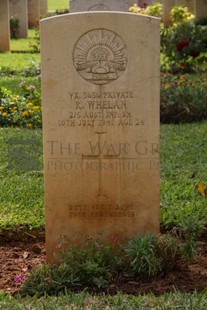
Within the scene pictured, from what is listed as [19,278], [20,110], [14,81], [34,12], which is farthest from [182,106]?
[34,12]

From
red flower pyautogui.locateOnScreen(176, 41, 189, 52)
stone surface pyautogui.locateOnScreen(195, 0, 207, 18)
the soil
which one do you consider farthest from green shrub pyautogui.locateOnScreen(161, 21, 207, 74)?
the soil

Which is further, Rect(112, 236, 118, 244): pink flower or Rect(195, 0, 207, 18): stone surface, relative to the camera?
Rect(195, 0, 207, 18): stone surface

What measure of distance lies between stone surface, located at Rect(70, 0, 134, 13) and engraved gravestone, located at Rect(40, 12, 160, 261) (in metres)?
7.70

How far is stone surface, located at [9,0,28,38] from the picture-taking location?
86.7 feet

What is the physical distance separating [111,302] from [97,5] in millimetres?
8956

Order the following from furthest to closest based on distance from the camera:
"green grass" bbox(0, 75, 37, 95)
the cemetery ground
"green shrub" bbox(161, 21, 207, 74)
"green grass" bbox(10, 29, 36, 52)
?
"green grass" bbox(10, 29, 36, 52), "green shrub" bbox(161, 21, 207, 74), "green grass" bbox(0, 75, 37, 95), the cemetery ground

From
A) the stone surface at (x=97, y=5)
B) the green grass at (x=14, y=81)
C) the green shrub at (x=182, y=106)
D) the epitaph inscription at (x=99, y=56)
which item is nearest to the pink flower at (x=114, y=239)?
the epitaph inscription at (x=99, y=56)

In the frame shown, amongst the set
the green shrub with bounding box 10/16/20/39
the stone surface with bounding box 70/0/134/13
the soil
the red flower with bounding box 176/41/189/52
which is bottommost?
the soil

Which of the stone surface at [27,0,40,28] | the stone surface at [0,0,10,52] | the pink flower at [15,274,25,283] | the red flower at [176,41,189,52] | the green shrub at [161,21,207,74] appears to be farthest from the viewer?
the stone surface at [27,0,40,28]

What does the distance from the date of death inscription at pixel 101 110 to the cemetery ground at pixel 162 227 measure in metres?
0.67

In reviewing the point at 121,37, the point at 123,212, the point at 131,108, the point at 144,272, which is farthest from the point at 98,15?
the point at 144,272

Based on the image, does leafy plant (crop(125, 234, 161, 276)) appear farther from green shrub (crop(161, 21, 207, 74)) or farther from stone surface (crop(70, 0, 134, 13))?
green shrub (crop(161, 21, 207, 74))

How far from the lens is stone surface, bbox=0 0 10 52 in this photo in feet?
69.6

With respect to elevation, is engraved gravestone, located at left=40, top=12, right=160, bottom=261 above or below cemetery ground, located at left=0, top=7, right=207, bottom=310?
above
